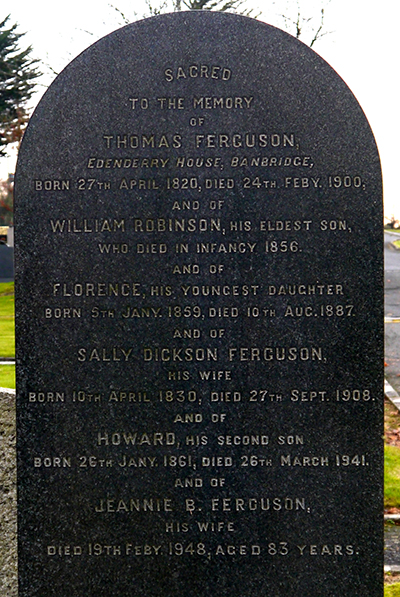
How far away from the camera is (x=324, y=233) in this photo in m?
3.44

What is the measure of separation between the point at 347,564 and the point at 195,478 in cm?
85

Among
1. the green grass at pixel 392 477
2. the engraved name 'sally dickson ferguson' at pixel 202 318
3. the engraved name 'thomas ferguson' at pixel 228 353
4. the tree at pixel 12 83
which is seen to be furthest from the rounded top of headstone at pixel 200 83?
the tree at pixel 12 83

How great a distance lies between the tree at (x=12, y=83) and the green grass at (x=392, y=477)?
35295 millimetres

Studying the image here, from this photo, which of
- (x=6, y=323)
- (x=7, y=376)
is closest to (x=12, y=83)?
(x=6, y=323)

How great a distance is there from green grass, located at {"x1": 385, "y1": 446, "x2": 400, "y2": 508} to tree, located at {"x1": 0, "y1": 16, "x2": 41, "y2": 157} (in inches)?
1390

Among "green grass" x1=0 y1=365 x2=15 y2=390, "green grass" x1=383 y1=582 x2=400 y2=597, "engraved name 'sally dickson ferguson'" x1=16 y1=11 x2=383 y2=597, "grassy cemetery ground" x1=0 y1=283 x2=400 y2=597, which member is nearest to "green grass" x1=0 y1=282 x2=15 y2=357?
"grassy cemetery ground" x1=0 y1=283 x2=400 y2=597

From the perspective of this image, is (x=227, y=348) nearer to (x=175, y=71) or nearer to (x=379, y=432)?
(x=379, y=432)

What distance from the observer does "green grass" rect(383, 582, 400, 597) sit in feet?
14.2

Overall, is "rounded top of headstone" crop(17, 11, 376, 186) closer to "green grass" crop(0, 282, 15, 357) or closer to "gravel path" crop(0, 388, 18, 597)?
"gravel path" crop(0, 388, 18, 597)

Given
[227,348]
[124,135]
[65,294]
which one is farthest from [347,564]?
[124,135]

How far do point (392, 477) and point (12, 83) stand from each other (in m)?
38.5

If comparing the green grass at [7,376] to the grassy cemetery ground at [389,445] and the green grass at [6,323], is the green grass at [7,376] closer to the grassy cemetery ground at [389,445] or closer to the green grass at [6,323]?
the grassy cemetery ground at [389,445]

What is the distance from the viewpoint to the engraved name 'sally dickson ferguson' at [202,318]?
3441 millimetres

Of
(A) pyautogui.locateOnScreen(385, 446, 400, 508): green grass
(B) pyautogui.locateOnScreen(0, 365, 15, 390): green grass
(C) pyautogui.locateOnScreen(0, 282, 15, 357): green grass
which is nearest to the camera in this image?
(A) pyautogui.locateOnScreen(385, 446, 400, 508): green grass
